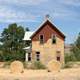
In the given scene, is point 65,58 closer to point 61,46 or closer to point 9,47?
point 61,46

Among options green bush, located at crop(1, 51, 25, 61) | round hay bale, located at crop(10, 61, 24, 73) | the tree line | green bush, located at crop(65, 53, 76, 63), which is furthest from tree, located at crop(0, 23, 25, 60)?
round hay bale, located at crop(10, 61, 24, 73)

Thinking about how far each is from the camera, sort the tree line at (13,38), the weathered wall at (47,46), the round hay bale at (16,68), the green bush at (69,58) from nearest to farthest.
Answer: the round hay bale at (16,68)
the weathered wall at (47,46)
the green bush at (69,58)
the tree line at (13,38)

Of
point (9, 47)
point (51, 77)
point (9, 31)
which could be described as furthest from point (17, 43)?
point (51, 77)

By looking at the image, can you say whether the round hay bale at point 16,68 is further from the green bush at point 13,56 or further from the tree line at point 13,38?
the tree line at point 13,38

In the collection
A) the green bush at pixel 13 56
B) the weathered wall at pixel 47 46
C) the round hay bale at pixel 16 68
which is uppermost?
the weathered wall at pixel 47 46

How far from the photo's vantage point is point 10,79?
31688 millimetres

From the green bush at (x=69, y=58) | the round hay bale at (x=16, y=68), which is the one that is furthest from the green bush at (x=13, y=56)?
the round hay bale at (x=16, y=68)

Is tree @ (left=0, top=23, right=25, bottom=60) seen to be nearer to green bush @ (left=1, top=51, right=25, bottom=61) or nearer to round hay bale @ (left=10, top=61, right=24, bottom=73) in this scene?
green bush @ (left=1, top=51, right=25, bottom=61)

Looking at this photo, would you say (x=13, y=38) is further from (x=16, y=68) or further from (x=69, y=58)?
(x=16, y=68)

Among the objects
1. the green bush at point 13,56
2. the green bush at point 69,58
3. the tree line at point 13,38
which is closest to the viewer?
the green bush at point 69,58

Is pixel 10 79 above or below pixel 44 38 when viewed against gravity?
below

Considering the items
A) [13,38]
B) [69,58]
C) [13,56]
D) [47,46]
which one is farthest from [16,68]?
[13,38]

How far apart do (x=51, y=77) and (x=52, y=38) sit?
37854mm

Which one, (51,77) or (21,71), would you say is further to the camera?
(21,71)
